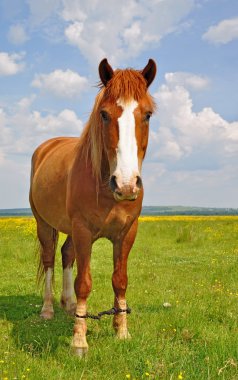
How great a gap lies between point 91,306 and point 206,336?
2399 millimetres

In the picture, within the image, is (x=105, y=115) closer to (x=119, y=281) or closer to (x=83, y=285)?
(x=83, y=285)

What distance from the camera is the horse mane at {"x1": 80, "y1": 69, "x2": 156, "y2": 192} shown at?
4.04m

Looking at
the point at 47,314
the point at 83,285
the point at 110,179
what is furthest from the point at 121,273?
the point at 47,314

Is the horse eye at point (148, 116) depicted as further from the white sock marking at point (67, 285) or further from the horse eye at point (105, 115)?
the white sock marking at point (67, 285)

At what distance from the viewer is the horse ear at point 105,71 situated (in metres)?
4.21

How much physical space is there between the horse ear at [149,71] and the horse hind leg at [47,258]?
3625mm

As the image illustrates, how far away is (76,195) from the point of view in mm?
4684

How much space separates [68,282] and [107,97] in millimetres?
3673

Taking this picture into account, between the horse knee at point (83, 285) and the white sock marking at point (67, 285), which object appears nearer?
the horse knee at point (83, 285)

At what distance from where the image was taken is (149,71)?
14.5 feet

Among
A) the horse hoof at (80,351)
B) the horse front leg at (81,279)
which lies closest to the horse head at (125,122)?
the horse front leg at (81,279)

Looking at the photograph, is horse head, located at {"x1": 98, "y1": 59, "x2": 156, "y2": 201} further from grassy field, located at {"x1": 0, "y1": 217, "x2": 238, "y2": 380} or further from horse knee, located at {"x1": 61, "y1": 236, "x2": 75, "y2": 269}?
horse knee, located at {"x1": 61, "y1": 236, "x2": 75, "y2": 269}

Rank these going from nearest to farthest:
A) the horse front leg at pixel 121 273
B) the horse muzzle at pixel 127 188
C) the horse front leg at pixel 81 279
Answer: the horse muzzle at pixel 127 188
the horse front leg at pixel 81 279
the horse front leg at pixel 121 273

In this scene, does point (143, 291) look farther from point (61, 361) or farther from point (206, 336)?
point (61, 361)
